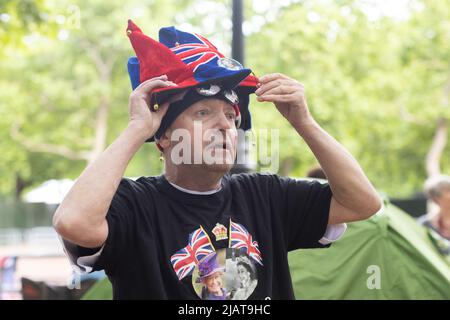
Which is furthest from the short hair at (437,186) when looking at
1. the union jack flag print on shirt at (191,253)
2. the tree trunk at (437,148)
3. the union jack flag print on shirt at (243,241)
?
the tree trunk at (437,148)

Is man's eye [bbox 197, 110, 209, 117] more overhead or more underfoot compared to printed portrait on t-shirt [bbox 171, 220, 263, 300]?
more overhead

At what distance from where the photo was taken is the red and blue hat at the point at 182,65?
2.19 meters

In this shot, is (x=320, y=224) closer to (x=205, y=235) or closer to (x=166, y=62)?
(x=205, y=235)

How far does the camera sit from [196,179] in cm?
224

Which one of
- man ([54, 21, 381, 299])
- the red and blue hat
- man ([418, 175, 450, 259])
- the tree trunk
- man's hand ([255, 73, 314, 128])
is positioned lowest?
the tree trunk

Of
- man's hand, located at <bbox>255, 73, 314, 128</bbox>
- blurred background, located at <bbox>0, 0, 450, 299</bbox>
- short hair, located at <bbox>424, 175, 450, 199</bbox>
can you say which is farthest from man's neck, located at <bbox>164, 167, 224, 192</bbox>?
blurred background, located at <bbox>0, 0, 450, 299</bbox>

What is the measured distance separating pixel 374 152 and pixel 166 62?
2051 centimetres

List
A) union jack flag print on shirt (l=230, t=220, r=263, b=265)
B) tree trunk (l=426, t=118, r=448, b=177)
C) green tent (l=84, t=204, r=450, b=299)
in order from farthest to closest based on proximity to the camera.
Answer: tree trunk (l=426, t=118, r=448, b=177) → green tent (l=84, t=204, r=450, b=299) → union jack flag print on shirt (l=230, t=220, r=263, b=265)

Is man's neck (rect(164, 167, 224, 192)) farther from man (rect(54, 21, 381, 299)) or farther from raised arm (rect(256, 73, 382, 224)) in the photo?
raised arm (rect(256, 73, 382, 224))

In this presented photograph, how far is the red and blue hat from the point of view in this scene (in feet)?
7.20

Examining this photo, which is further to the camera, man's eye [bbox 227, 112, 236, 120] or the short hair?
the short hair

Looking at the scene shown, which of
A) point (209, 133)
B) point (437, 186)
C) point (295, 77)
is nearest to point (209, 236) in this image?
point (209, 133)
